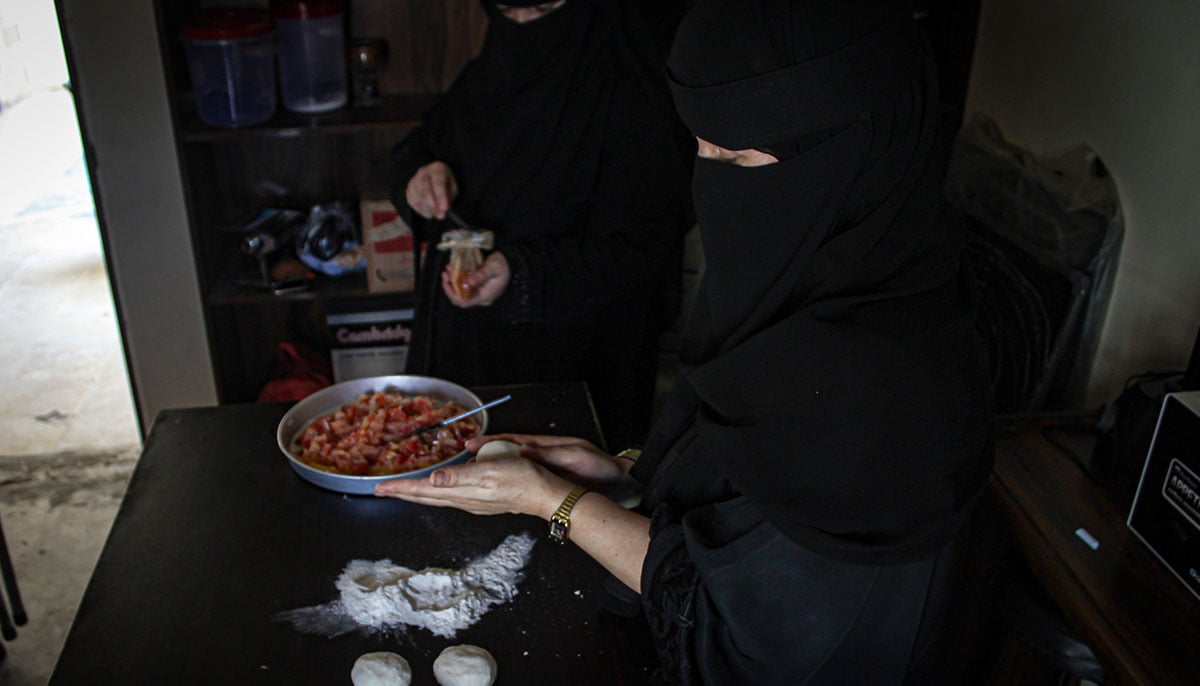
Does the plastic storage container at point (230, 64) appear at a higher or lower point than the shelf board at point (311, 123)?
higher

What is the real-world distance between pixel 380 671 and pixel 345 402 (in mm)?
715

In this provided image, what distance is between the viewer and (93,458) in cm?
333

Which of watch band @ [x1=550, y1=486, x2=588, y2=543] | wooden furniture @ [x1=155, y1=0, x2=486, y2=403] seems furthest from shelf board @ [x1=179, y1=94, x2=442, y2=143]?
watch band @ [x1=550, y1=486, x2=588, y2=543]

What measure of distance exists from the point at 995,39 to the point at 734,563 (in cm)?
200

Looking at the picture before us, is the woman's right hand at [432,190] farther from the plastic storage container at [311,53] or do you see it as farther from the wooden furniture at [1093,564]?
the wooden furniture at [1093,564]

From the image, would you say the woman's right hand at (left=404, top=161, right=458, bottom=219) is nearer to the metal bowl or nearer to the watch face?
the metal bowl

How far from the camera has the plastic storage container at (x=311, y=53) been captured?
2.69 metres

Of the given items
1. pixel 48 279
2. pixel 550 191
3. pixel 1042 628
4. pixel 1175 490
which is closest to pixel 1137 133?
pixel 1175 490

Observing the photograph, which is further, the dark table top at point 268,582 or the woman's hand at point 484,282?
the woman's hand at point 484,282

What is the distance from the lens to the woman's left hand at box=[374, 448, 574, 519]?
137 centimetres

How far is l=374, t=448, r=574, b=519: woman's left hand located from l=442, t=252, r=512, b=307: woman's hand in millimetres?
793

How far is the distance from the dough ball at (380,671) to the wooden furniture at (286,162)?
5.87 feet

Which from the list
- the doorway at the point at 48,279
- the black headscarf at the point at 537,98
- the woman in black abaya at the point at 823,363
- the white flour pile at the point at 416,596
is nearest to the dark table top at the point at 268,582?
the white flour pile at the point at 416,596

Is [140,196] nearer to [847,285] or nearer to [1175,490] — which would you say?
[847,285]
